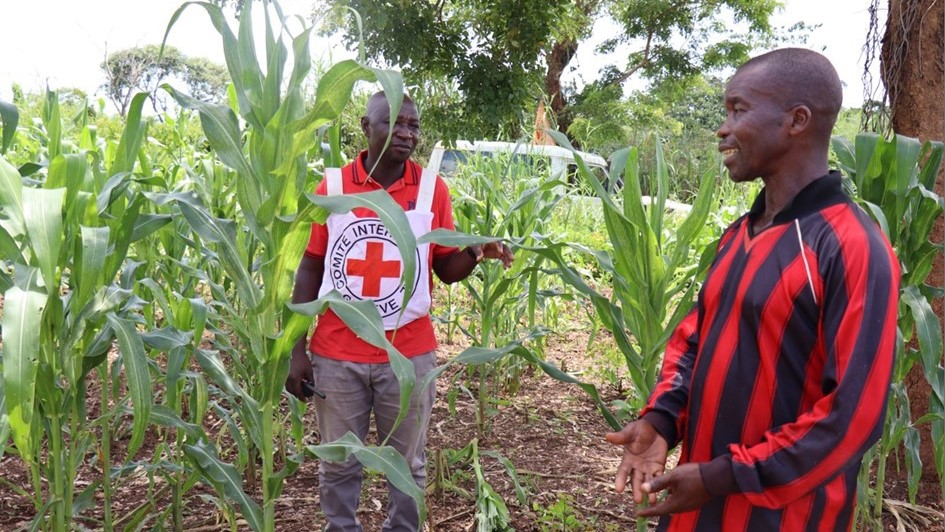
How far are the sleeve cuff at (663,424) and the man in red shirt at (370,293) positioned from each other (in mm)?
772

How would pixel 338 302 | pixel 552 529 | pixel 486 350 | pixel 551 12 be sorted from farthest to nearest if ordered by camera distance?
1. pixel 551 12
2. pixel 552 529
3. pixel 486 350
4. pixel 338 302

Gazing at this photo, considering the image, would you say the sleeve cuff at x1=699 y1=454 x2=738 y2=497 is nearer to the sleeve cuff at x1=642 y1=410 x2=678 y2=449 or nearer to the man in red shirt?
the sleeve cuff at x1=642 y1=410 x2=678 y2=449

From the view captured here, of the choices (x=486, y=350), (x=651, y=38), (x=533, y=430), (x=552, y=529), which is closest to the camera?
(x=486, y=350)

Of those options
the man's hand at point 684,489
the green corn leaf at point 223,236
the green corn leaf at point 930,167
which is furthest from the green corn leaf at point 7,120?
the green corn leaf at point 930,167

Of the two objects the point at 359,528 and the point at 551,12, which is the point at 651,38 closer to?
Result: the point at 551,12

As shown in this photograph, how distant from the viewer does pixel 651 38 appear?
1488 centimetres

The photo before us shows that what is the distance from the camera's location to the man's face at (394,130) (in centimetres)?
227

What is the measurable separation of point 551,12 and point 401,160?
10.2 ft

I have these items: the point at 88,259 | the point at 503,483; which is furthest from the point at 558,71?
the point at 88,259

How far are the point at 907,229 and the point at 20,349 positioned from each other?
2.42 meters

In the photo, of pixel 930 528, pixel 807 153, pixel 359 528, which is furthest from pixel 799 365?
pixel 930 528

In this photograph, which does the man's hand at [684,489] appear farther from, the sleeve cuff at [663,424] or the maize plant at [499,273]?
the maize plant at [499,273]

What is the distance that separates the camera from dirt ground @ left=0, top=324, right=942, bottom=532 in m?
2.97

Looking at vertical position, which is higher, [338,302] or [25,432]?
[338,302]
